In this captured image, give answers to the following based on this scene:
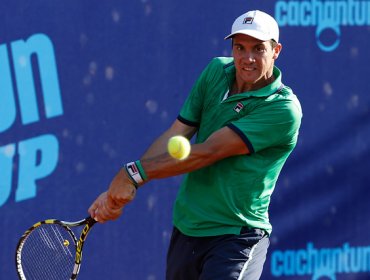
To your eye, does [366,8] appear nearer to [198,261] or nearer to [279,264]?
[279,264]

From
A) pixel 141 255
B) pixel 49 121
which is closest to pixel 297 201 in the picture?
pixel 141 255

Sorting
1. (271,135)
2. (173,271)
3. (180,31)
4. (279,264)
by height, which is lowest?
(279,264)

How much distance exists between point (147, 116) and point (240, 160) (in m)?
1.51

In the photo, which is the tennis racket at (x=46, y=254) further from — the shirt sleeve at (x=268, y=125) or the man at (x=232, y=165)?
the shirt sleeve at (x=268, y=125)

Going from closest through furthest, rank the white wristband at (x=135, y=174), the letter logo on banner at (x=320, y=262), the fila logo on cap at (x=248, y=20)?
the white wristband at (x=135, y=174) → the fila logo on cap at (x=248, y=20) → the letter logo on banner at (x=320, y=262)

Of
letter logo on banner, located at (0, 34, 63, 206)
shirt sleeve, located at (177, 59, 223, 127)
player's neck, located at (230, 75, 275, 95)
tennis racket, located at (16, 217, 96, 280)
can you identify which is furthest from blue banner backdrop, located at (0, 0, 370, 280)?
player's neck, located at (230, 75, 275, 95)

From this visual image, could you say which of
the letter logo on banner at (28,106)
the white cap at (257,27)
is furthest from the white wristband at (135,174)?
the letter logo on banner at (28,106)

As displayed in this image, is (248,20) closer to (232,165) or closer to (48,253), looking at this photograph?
(232,165)

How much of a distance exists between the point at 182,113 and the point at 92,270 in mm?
1530

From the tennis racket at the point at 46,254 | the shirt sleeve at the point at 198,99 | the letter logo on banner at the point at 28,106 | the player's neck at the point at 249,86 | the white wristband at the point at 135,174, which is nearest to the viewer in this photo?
the white wristband at the point at 135,174

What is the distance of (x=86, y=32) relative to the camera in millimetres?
5617

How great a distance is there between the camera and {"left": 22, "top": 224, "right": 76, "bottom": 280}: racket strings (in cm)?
489

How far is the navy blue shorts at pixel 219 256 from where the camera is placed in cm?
435

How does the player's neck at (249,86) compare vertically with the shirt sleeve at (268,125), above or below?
above
